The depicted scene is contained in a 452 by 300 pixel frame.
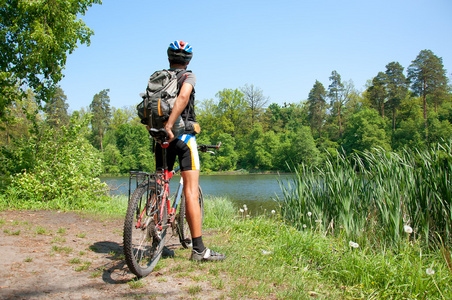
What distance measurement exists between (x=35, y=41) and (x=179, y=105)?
5960mm

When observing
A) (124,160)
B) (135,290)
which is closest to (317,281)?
(135,290)

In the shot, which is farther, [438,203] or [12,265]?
[438,203]

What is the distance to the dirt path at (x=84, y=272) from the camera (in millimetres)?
2355

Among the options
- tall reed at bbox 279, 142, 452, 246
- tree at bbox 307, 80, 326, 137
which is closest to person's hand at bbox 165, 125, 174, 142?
tall reed at bbox 279, 142, 452, 246

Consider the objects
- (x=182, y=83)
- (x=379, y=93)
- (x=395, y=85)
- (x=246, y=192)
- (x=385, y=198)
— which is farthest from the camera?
(x=379, y=93)

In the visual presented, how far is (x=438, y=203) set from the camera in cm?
444

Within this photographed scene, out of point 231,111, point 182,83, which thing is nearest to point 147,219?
point 182,83

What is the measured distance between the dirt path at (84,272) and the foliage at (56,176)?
3035mm

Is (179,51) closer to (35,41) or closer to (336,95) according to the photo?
(35,41)

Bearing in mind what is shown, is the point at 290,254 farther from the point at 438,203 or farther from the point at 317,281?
the point at 438,203

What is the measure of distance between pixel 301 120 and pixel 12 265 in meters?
74.3

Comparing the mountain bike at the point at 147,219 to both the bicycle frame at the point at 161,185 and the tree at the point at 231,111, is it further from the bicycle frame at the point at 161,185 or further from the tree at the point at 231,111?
the tree at the point at 231,111

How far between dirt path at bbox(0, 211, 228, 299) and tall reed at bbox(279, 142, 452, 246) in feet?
6.73

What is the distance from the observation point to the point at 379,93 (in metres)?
53.4
